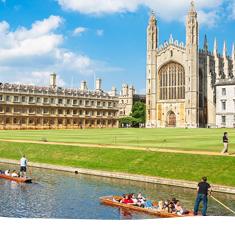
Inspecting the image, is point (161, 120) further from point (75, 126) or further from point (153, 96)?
point (75, 126)

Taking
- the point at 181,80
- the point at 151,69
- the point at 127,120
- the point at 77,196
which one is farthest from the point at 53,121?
the point at 77,196

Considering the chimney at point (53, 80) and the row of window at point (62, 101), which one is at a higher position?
the chimney at point (53, 80)

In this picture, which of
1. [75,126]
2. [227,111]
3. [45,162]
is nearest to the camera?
[45,162]

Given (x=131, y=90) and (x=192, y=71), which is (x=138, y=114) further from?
(x=192, y=71)

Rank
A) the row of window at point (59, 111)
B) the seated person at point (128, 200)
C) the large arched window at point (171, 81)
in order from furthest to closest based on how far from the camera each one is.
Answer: the large arched window at point (171, 81) < the row of window at point (59, 111) < the seated person at point (128, 200)

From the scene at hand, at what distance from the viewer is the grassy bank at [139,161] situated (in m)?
22.6

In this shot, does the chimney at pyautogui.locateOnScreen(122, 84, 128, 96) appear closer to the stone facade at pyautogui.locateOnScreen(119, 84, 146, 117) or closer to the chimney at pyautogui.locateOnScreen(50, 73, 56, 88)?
the stone facade at pyautogui.locateOnScreen(119, 84, 146, 117)

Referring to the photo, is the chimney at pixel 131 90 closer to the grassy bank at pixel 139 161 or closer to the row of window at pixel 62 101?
the row of window at pixel 62 101

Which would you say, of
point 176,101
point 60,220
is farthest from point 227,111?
point 60,220

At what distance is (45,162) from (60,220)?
676 inches

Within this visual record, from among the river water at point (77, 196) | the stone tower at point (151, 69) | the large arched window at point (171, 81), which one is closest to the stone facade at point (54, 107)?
the stone tower at point (151, 69)

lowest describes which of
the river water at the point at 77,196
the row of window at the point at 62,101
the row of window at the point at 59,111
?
the river water at the point at 77,196

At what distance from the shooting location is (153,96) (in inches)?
4058

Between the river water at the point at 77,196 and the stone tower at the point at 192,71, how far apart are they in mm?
72409
